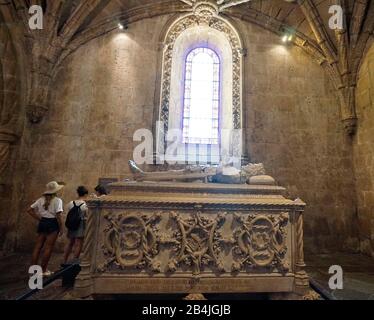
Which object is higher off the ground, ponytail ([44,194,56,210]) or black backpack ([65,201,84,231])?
ponytail ([44,194,56,210])

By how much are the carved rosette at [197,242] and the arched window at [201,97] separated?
3675 millimetres

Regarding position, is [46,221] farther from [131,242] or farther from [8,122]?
[8,122]

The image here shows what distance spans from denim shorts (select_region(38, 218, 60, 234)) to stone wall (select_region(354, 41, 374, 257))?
668 centimetres

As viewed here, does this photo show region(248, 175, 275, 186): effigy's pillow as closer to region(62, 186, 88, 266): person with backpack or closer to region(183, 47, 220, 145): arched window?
region(62, 186, 88, 266): person with backpack

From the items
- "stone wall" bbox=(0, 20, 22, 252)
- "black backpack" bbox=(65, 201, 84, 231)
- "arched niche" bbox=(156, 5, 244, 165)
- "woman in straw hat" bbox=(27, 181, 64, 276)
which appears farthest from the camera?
"arched niche" bbox=(156, 5, 244, 165)

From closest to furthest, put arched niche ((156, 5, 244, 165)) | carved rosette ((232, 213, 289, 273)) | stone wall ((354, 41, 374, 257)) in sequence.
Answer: carved rosette ((232, 213, 289, 273)) < stone wall ((354, 41, 374, 257)) < arched niche ((156, 5, 244, 165))

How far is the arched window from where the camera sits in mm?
6305

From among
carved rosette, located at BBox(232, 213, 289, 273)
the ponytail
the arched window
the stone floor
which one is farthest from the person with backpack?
the arched window

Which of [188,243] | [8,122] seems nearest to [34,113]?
[8,122]

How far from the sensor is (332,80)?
6.40m

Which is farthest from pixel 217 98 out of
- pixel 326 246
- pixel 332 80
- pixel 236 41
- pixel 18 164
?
pixel 18 164

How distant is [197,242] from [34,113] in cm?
519

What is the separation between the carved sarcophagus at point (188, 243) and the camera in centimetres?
256
